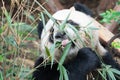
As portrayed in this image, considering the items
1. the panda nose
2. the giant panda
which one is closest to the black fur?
the giant panda

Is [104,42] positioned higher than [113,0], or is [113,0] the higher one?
[113,0]

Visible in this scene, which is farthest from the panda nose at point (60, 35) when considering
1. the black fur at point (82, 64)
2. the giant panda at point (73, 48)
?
the black fur at point (82, 64)

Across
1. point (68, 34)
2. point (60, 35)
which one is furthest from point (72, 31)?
point (68, 34)

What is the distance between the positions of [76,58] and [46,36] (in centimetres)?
33

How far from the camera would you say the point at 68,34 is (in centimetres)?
285

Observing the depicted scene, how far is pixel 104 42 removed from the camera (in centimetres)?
429

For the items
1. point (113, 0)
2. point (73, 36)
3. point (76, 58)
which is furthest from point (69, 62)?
point (113, 0)

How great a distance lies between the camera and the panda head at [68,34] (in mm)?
2980

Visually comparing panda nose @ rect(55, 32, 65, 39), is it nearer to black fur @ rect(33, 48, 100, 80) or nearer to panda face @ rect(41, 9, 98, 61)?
panda face @ rect(41, 9, 98, 61)

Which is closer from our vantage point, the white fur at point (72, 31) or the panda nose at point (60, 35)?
the panda nose at point (60, 35)

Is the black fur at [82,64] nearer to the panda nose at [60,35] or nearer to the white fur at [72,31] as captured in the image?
the white fur at [72,31]

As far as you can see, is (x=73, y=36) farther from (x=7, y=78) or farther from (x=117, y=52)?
(x=117, y=52)

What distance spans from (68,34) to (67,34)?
0.08 ft

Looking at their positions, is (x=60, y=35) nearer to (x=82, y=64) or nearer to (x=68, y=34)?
(x=68, y=34)
